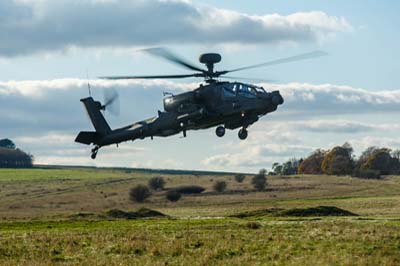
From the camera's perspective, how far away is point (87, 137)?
56188mm

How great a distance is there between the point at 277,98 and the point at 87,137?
1311 cm

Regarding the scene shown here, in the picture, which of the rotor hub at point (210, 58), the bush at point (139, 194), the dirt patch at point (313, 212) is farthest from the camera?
the bush at point (139, 194)

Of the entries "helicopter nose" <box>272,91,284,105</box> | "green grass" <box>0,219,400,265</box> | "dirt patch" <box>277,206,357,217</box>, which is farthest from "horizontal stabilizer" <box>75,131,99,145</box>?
"dirt patch" <box>277,206,357,217</box>

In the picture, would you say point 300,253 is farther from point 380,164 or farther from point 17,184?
point 380,164

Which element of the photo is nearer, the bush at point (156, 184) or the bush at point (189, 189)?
the bush at point (189, 189)

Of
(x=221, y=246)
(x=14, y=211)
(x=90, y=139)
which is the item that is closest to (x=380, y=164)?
(x=14, y=211)

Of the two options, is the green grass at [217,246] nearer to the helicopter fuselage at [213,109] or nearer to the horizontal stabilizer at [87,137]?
the helicopter fuselage at [213,109]

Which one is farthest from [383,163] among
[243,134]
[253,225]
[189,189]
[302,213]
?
[253,225]

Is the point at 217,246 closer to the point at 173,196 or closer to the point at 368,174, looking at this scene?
the point at 173,196

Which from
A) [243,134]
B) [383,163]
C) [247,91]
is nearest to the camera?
[247,91]

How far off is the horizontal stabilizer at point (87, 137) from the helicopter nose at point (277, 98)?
12624 millimetres

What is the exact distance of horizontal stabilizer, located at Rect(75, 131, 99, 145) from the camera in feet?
183

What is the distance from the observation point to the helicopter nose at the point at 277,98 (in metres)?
49.3

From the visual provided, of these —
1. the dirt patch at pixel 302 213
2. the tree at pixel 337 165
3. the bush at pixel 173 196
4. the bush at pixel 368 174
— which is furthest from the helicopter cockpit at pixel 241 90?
the tree at pixel 337 165
